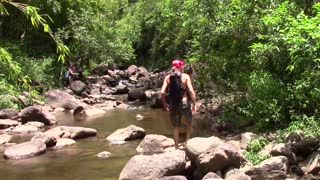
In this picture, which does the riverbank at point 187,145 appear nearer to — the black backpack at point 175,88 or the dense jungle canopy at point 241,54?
the dense jungle canopy at point 241,54

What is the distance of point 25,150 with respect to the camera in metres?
9.73

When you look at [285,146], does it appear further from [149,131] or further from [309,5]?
[149,131]

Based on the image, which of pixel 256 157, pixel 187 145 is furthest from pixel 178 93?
pixel 256 157

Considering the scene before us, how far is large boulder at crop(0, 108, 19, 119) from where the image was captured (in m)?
15.1

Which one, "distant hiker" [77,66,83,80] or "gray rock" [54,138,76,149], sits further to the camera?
"distant hiker" [77,66,83,80]

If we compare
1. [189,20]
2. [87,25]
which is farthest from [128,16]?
[189,20]

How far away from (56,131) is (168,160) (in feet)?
18.4

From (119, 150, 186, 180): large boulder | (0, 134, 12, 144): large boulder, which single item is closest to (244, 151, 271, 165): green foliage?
(119, 150, 186, 180): large boulder

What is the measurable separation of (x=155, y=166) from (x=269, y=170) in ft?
5.69

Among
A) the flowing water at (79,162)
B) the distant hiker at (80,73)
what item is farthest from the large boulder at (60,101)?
the distant hiker at (80,73)

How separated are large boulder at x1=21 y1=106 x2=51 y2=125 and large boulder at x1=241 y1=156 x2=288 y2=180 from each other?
8.89 m

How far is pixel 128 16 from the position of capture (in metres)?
36.8

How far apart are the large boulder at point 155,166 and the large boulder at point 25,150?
3156 mm

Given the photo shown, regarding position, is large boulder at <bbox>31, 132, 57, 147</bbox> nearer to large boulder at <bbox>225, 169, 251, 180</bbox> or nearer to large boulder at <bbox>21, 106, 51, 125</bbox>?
large boulder at <bbox>21, 106, 51, 125</bbox>
